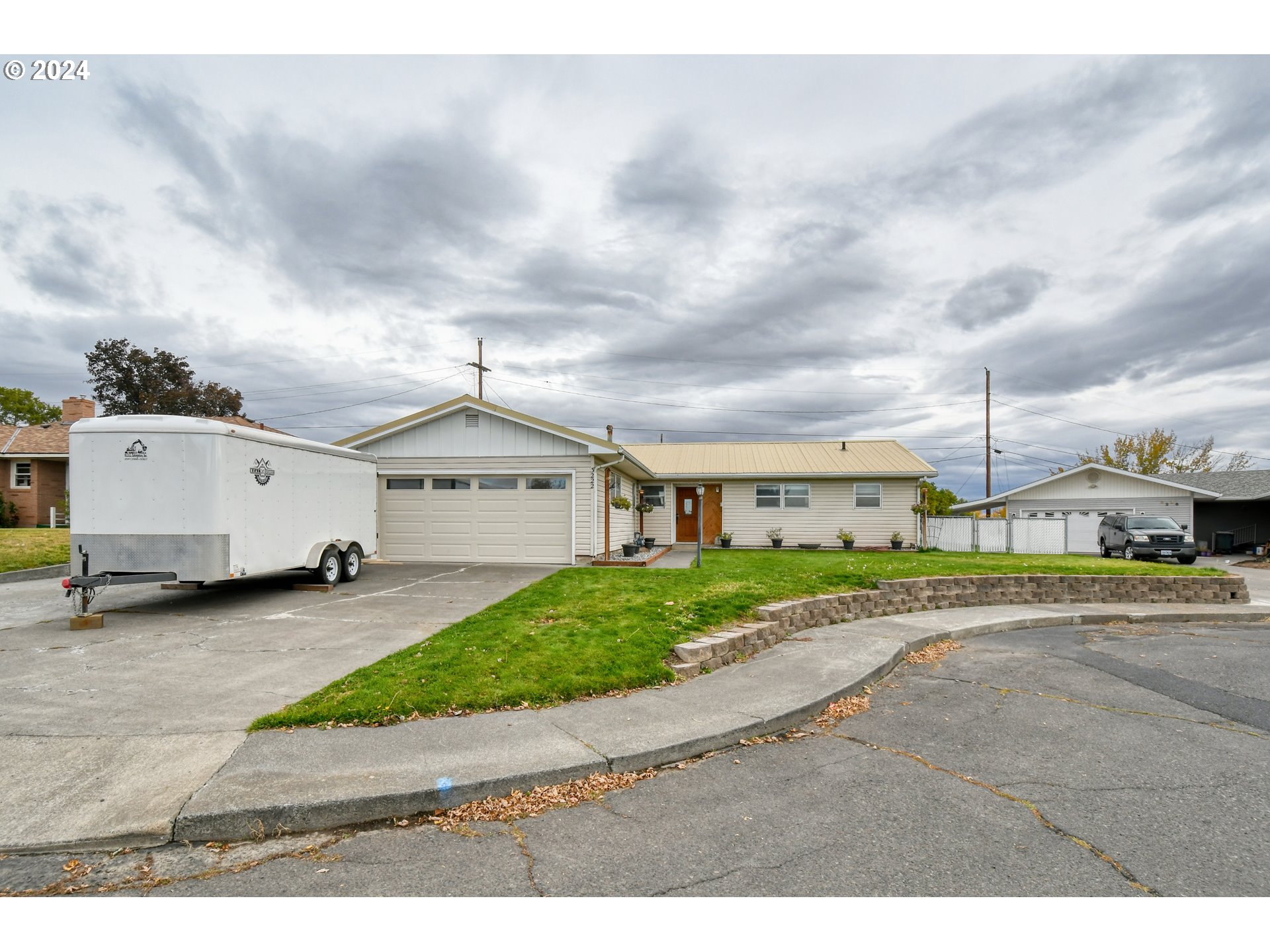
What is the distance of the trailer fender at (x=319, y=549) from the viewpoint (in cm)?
1148

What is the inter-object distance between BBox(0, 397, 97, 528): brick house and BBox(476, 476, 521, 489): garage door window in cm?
2188

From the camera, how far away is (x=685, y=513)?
969 inches

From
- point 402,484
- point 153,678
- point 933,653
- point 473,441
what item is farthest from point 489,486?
point 933,653

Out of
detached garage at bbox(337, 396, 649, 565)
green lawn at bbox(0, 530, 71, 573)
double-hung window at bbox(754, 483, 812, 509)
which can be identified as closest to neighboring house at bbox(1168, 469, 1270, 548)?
double-hung window at bbox(754, 483, 812, 509)

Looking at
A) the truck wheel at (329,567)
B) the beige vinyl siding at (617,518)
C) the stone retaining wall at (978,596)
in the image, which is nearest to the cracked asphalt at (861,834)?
the stone retaining wall at (978,596)

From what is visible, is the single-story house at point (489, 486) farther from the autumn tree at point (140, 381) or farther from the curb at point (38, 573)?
the autumn tree at point (140, 381)

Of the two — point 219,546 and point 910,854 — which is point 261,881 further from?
point 219,546

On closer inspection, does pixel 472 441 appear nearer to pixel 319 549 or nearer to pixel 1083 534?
pixel 319 549

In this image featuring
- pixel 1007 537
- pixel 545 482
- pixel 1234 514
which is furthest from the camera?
pixel 1234 514

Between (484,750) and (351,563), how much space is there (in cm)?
959

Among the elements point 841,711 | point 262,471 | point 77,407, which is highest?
point 77,407

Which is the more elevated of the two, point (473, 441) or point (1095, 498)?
point (473, 441)

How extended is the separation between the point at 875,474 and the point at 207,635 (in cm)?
2012

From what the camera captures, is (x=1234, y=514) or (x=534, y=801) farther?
(x=1234, y=514)
